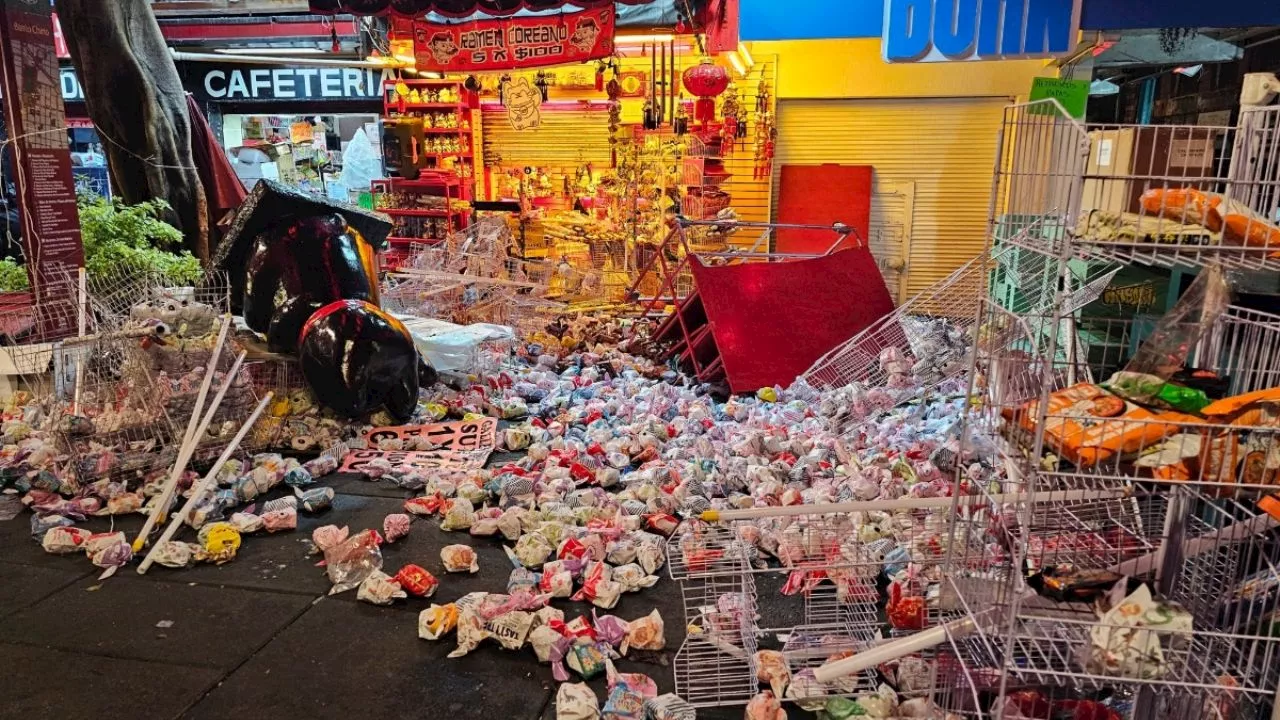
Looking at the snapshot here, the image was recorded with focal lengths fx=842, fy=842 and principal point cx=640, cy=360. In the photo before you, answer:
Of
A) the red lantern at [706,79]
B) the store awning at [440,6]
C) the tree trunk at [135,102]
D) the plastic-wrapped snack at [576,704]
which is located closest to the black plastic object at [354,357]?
the plastic-wrapped snack at [576,704]

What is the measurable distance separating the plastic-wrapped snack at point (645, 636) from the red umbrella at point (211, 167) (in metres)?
7.61

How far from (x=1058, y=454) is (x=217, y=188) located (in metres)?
9.07

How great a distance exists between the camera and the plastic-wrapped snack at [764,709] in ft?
8.19

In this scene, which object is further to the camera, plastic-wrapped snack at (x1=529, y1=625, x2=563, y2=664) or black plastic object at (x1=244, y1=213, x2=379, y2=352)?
black plastic object at (x1=244, y1=213, x2=379, y2=352)

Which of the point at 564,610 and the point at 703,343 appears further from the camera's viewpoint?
the point at 703,343

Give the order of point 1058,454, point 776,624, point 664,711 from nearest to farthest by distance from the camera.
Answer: point 1058,454 < point 664,711 < point 776,624

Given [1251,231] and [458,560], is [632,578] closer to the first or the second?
[458,560]

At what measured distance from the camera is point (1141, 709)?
6.79ft

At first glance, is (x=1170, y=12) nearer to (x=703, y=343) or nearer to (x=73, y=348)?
(x=703, y=343)

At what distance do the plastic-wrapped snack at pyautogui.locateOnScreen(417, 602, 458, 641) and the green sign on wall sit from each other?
459 centimetres

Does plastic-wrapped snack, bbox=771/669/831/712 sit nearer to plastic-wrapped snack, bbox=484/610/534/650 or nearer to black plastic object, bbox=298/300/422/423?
plastic-wrapped snack, bbox=484/610/534/650

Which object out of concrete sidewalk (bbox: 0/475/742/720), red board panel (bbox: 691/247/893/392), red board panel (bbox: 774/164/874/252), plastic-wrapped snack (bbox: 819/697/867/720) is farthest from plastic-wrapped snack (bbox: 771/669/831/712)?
red board panel (bbox: 774/164/874/252)

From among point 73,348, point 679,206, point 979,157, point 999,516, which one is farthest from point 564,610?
point 979,157

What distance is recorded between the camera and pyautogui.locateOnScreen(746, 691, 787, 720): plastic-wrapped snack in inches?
98.3
